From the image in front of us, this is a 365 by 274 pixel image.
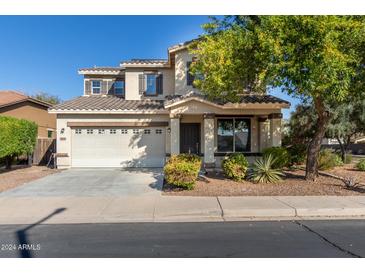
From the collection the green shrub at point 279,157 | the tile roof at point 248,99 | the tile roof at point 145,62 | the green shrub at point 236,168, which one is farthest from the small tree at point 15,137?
the green shrub at point 279,157

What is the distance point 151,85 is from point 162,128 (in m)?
3.65

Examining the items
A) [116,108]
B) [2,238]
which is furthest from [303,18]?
[116,108]

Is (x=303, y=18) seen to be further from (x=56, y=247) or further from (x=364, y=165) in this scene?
(x=364, y=165)

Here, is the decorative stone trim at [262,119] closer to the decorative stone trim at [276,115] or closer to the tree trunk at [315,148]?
the decorative stone trim at [276,115]

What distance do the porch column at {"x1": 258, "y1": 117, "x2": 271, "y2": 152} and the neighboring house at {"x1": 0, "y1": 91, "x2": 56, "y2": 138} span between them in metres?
17.0

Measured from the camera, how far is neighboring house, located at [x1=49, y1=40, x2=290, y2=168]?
1443 centimetres

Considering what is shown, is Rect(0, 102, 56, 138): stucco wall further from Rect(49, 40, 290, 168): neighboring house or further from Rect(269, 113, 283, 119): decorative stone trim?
Rect(269, 113, 283, 119): decorative stone trim

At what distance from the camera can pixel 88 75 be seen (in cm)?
1962

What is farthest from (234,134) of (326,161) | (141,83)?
(141,83)

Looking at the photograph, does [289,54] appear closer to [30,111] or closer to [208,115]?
[208,115]

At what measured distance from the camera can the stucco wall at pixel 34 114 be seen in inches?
823

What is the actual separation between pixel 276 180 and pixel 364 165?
21.1 ft

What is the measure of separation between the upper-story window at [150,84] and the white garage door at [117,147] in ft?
10.1

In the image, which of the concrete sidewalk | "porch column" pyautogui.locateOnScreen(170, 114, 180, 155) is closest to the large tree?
the concrete sidewalk
